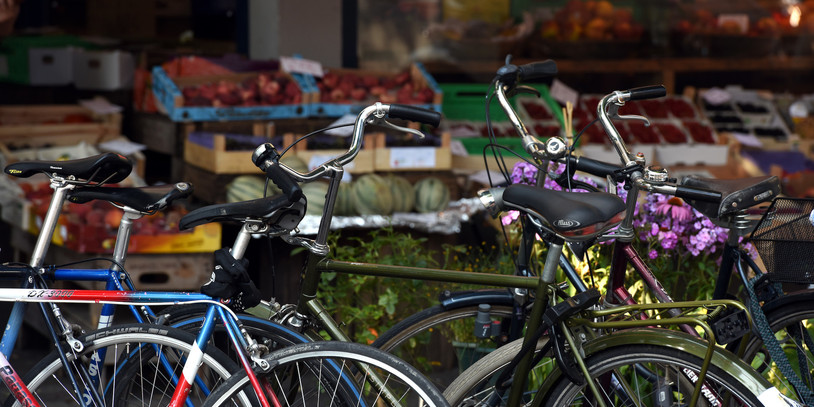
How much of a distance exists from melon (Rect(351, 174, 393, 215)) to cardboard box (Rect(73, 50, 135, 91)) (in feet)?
10.2

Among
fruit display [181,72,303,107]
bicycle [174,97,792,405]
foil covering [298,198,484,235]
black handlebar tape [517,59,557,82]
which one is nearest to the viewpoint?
bicycle [174,97,792,405]

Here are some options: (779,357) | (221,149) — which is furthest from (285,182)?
(221,149)

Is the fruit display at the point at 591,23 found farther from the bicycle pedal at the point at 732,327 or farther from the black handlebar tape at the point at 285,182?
the black handlebar tape at the point at 285,182

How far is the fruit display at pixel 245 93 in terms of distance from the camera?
5555 millimetres

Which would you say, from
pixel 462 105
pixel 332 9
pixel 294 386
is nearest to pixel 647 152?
pixel 462 105

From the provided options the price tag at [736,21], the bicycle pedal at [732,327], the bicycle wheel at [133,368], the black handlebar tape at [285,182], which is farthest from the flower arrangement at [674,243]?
the price tag at [736,21]

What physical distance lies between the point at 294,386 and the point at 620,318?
3.12 ft

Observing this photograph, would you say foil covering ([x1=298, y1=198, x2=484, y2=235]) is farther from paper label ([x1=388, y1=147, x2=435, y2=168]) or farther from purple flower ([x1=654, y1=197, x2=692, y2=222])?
purple flower ([x1=654, y1=197, x2=692, y2=222])

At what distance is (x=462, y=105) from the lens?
271 inches

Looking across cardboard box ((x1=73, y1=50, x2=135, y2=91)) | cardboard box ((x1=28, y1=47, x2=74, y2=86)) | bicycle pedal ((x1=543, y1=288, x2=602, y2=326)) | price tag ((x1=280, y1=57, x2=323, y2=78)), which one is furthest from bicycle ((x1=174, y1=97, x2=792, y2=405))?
cardboard box ((x1=28, y1=47, x2=74, y2=86))

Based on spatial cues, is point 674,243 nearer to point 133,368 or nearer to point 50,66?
point 133,368

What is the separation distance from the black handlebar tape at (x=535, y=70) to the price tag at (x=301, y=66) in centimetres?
329

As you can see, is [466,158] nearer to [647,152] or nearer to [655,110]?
[647,152]

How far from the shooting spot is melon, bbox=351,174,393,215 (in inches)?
192
